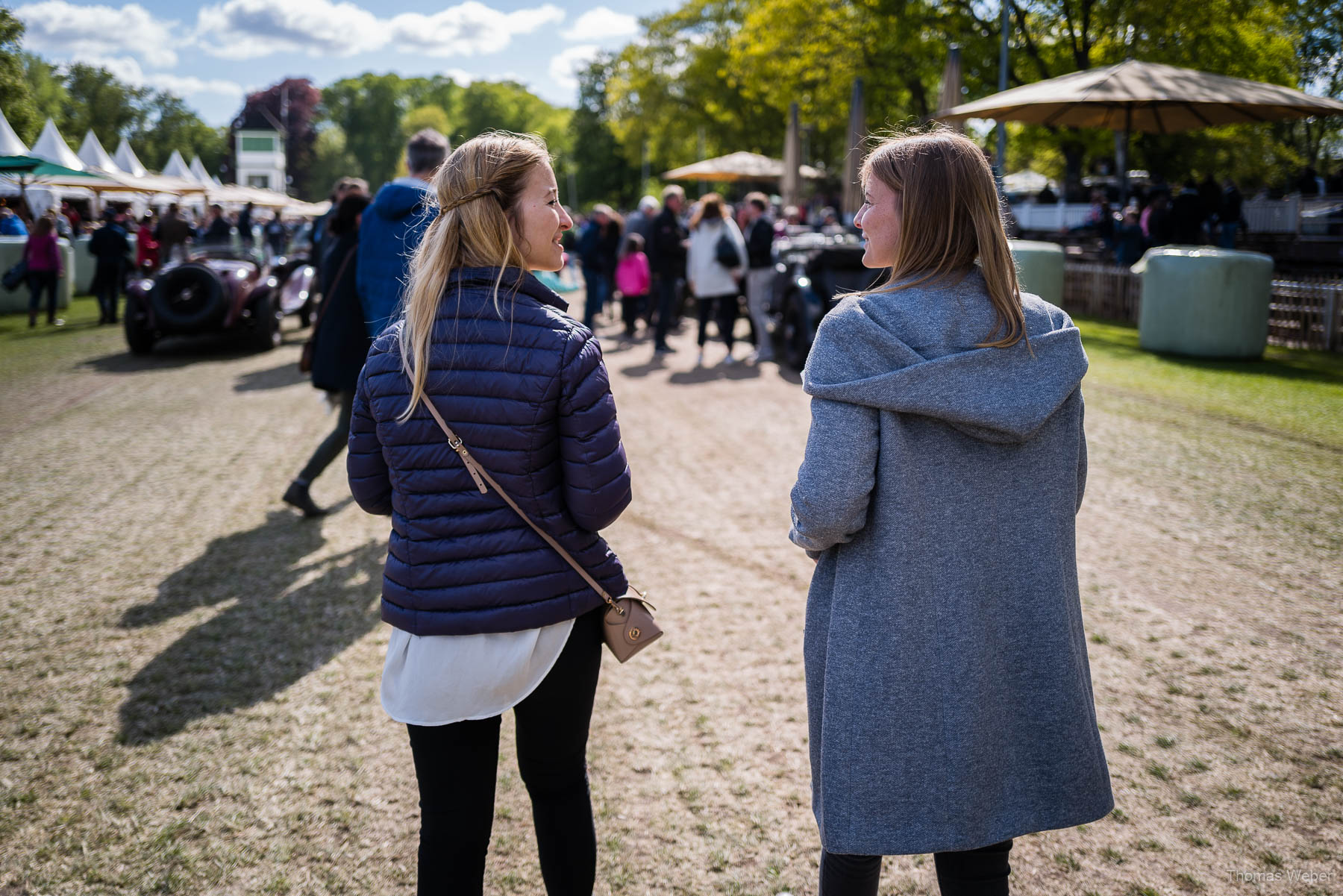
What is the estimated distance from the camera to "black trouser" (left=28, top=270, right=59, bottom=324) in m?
16.0

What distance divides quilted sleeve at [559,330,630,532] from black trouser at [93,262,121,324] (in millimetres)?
16774

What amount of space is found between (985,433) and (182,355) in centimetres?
1282

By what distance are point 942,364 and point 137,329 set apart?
12816 millimetres

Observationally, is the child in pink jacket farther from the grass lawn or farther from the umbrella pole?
the umbrella pole

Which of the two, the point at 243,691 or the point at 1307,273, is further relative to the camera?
the point at 1307,273

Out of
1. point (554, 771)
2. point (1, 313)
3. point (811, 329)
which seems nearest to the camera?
point (554, 771)

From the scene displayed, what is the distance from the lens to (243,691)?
12.3 feet

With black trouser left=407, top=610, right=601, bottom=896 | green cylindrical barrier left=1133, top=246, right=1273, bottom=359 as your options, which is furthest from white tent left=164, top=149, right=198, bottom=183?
black trouser left=407, top=610, right=601, bottom=896

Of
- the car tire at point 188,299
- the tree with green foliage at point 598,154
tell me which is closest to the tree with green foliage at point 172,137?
the tree with green foliage at point 598,154

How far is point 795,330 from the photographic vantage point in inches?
417

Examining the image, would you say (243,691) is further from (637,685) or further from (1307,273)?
(1307,273)

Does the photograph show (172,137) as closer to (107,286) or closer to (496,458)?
(107,286)

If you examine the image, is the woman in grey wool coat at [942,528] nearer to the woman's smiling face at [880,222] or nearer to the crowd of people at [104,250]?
the woman's smiling face at [880,222]

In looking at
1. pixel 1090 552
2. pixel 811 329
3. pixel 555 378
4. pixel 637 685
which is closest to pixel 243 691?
pixel 637 685
